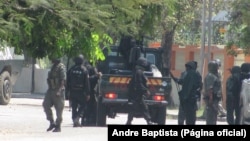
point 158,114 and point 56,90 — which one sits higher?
point 56,90

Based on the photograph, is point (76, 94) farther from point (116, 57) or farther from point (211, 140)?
point (211, 140)

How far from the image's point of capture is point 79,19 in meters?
12.3

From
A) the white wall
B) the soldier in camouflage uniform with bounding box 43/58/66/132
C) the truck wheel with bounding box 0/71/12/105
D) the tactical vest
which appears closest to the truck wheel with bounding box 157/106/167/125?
the soldier in camouflage uniform with bounding box 43/58/66/132

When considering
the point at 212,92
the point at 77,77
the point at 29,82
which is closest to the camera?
the point at 212,92

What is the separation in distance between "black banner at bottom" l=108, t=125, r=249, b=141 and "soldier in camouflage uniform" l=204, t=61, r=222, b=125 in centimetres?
1005

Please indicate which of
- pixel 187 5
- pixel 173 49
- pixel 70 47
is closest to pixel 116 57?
pixel 70 47

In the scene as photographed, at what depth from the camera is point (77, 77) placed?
21.9 m

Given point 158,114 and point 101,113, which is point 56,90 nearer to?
point 101,113

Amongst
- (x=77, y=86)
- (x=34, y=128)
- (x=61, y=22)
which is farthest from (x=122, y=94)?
(x=61, y=22)

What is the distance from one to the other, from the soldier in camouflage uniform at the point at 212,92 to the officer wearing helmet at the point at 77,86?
3.20m

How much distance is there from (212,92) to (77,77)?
3.56 metres

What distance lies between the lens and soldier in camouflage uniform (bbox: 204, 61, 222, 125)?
66.8 feet

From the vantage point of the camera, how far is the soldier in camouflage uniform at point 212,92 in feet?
66.8

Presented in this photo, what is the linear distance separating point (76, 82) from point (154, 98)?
2104 millimetres
